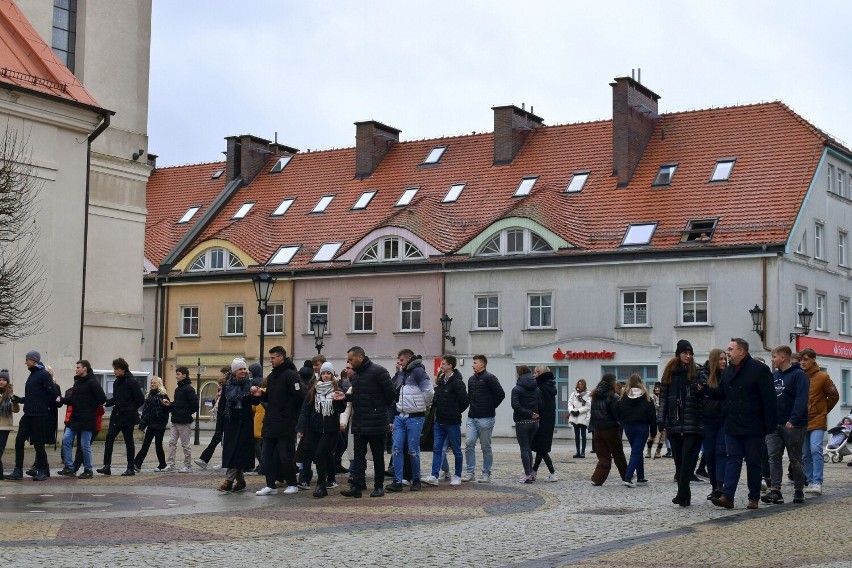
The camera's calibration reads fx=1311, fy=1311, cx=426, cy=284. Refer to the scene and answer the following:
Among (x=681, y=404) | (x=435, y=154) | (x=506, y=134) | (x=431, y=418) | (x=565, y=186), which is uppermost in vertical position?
(x=506, y=134)

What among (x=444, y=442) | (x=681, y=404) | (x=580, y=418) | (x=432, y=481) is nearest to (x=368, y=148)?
(x=580, y=418)

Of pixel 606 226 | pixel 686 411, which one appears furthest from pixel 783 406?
pixel 606 226

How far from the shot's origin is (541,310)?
45.4m

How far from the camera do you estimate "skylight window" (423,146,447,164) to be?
2063 inches

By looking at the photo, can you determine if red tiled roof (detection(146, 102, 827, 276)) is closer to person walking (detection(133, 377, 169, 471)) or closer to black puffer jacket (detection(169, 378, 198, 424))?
black puffer jacket (detection(169, 378, 198, 424))

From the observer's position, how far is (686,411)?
15.3 metres

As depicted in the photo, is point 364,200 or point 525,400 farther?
point 364,200

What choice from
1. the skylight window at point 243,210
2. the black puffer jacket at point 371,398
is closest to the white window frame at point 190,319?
the skylight window at point 243,210

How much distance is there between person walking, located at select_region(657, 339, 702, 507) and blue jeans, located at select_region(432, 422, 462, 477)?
388 centimetres

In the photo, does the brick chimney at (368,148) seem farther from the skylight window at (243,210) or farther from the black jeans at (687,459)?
the black jeans at (687,459)

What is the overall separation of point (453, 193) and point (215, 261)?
990cm

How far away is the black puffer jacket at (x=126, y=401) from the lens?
20578 mm

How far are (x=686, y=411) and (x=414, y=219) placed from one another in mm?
32948

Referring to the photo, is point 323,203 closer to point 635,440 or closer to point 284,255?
point 284,255
